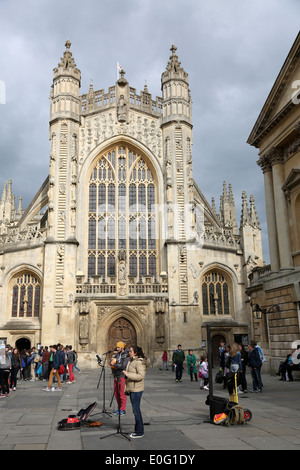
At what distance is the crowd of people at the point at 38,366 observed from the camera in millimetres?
12953

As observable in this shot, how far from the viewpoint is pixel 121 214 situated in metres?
29.6

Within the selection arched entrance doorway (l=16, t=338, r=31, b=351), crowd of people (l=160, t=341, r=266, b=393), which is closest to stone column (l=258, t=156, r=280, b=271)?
crowd of people (l=160, t=341, r=266, b=393)

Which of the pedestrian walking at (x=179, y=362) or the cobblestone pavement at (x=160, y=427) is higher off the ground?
the pedestrian walking at (x=179, y=362)

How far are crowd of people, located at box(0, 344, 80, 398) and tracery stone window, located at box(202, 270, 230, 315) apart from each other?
12311 mm

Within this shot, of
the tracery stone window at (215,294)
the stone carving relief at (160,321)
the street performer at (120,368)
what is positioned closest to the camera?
the street performer at (120,368)

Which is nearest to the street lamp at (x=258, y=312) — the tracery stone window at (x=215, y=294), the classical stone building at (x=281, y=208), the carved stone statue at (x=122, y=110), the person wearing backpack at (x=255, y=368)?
the classical stone building at (x=281, y=208)

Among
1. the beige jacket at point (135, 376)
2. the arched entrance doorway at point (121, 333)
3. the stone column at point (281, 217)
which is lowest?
the beige jacket at point (135, 376)

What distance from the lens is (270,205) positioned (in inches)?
739

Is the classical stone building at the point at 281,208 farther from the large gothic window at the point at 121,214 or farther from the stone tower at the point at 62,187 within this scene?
the stone tower at the point at 62,187

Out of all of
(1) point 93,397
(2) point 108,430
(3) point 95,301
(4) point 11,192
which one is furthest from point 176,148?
(2) point 108,430

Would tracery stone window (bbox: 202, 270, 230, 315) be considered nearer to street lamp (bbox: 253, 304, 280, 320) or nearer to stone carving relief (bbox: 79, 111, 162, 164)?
street lamp (bbox: 253, 304, 280, 320)

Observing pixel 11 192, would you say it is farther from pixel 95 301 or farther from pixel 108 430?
pixel 108 430

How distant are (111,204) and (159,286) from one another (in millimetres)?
7147

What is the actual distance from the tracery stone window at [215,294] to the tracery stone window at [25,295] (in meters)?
11.5
